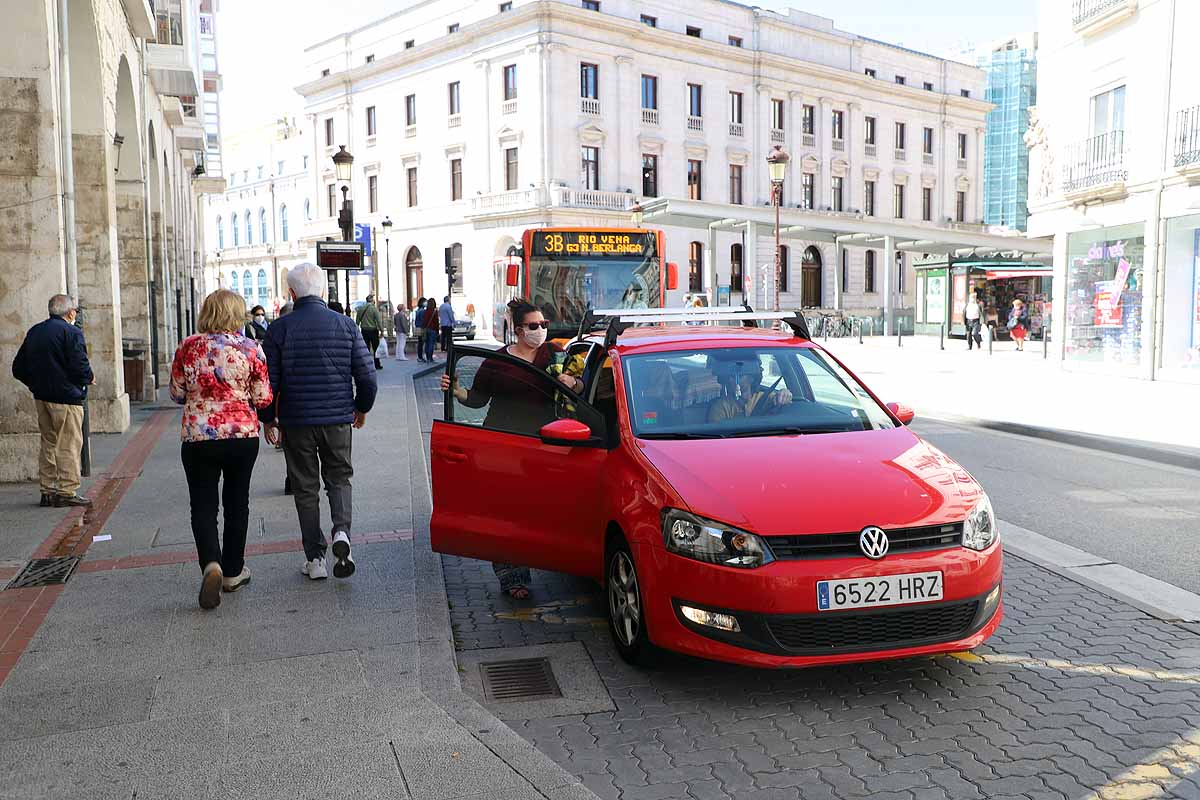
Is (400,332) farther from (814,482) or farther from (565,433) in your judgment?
(814,482)

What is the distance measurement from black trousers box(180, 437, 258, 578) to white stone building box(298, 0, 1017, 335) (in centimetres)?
3998

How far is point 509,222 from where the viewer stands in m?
51.5

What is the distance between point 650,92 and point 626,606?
170 feet

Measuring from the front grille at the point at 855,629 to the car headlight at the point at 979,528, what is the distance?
29 cm

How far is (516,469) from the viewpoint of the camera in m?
5.57

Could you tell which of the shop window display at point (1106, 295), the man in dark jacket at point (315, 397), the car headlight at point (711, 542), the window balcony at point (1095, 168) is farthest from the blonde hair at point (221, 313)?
the window balcony at point (1095, 168)

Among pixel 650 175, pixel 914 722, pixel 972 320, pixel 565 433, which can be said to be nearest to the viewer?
pixel 914 722

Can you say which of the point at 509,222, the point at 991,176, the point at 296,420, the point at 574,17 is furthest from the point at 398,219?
the point at 296,420

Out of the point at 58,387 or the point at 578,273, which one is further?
the point at 578,273

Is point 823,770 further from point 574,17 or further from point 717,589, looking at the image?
point 574,17

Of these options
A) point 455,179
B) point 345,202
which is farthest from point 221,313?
point 455,179

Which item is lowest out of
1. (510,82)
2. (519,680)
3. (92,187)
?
(519,680)

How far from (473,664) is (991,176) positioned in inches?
3280

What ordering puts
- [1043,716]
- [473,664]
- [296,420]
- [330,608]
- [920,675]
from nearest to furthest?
[1043,716] → [920,675] → [473,664] → [330,608] → [296,420]
